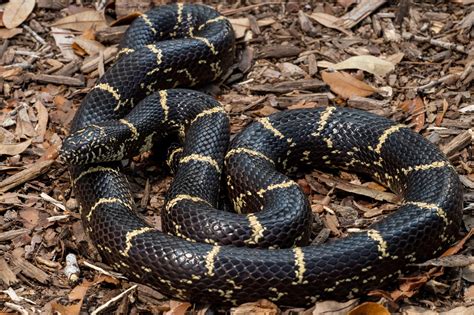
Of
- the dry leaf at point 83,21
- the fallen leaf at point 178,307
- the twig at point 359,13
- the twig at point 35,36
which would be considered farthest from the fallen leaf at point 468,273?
the twig at point 35,36

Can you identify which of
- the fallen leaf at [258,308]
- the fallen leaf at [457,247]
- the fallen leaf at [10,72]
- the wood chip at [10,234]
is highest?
the fallen leaf at [10,72]

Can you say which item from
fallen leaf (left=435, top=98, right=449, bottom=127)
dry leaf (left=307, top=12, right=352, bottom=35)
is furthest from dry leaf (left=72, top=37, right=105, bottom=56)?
fallen leaf (left=435, top=98, right=449, bottom=127)

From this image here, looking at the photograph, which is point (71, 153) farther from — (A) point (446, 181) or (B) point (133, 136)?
(A) point (446, 181)

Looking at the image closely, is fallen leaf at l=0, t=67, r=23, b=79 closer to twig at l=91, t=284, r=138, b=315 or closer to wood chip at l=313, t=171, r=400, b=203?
twig at l=91, t=284, r=138, b=315

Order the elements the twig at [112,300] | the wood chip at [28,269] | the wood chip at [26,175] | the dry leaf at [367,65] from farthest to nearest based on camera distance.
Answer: the dry leaf at [367,65], the wood chip at [26,175], the wood chip at [28,269], the twig at [112,300]

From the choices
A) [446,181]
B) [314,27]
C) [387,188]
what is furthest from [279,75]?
[446,181]

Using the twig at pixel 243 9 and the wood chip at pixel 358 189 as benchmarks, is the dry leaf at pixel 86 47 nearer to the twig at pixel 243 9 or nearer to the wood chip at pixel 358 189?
the twig at pixel 243 9

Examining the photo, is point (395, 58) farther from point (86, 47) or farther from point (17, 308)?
point (17, 308)
